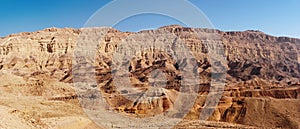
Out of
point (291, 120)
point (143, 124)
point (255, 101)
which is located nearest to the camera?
point (143, 124)

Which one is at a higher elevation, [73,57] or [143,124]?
[73,57]

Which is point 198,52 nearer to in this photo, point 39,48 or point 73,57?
point 73,57

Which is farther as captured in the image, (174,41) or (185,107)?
(174,41)

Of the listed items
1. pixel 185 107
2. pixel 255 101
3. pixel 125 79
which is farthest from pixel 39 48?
pixel 255 101

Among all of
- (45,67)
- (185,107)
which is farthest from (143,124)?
(45,67)

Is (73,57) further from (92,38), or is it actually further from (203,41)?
(203,41)

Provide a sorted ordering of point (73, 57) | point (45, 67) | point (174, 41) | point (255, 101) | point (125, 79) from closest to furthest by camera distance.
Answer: point (255, 101) < point (125, 79) < point (45, 67) < point (73, 57) < point (174, 41)

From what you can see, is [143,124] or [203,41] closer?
[143,124]
